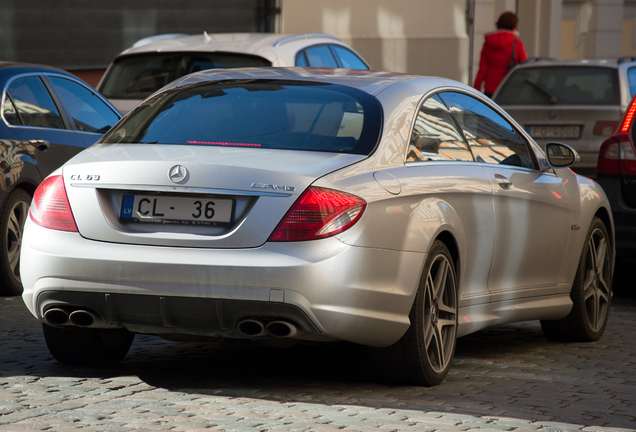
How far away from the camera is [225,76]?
19.7 feet

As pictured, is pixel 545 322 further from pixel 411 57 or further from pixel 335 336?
pixel 411 57

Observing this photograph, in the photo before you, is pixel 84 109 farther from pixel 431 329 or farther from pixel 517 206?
pixel 431 329

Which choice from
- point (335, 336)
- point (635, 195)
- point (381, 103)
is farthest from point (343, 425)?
point (635, 195)

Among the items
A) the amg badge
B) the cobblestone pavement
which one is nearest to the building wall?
the cobblestone pavement

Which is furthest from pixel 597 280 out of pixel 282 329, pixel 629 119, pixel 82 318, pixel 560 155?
pixel 82 318

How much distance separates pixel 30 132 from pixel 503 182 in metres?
3.77

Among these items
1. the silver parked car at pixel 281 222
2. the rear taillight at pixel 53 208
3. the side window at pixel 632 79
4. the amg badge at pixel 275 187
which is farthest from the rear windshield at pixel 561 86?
the rear taillight at pixel 53 208

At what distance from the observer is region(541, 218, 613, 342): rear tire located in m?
7.13

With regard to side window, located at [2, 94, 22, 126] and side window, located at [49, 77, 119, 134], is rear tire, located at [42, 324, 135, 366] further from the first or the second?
side window, located at [49, 77, 119, 134]

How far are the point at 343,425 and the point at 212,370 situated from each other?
1.33m

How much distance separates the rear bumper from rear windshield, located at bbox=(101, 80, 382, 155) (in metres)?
0.62

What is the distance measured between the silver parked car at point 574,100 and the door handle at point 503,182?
22.9 ft

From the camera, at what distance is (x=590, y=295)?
7.28 metres

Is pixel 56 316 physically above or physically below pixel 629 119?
below
